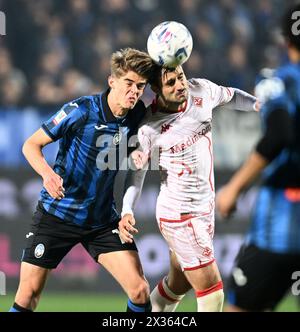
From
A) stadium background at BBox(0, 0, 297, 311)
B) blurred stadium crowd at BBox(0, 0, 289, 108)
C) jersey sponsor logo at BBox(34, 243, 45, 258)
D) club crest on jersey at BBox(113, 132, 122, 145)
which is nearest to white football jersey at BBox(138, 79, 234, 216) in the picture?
club crest on jersey at BBox(113, 132, 122, 145)

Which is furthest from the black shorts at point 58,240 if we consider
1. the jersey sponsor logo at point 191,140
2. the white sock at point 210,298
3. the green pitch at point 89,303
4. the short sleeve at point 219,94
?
the green pitch at point 89,303

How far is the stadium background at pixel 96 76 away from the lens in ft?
34.7

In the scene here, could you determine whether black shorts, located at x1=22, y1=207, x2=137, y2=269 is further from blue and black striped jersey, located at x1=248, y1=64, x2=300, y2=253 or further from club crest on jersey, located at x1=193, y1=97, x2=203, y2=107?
blue and black striped jersey, located at x1=248, y1=64, x2=300, y2=253

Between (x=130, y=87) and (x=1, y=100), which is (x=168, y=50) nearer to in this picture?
(x=130, y=87)

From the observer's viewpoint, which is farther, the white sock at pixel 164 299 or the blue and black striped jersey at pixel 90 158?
the white sock at pixel 164 299

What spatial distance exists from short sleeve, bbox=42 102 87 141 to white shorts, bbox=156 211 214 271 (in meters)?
0.99

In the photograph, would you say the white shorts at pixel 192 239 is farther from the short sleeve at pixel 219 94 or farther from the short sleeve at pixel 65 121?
the short sleeve at pixel 65 121

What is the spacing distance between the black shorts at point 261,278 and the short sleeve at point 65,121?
1.84 m

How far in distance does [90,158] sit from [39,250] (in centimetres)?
74

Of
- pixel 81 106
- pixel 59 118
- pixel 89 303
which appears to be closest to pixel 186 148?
pixel 81 106

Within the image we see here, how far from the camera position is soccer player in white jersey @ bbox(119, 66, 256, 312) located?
6.39 m

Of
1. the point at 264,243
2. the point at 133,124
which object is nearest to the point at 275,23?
the point at 133,124

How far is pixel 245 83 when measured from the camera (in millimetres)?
A: 12125

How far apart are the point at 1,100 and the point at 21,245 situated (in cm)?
→ 195
